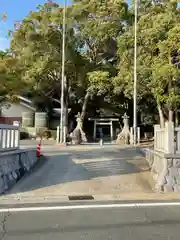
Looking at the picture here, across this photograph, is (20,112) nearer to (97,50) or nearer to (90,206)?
(97,50)

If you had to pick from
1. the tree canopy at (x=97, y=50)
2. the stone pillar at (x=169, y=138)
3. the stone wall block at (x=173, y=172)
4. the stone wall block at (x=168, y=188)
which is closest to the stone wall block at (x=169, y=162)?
the stone wall block at (x=173, y=172)

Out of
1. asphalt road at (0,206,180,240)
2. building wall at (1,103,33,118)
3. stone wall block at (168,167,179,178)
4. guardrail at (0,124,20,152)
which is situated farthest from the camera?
building wall at (1,103,33,118)

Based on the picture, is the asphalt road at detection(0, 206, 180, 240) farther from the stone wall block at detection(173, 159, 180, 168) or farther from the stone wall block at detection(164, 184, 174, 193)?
the stone wall block at detection(173, 159, 180, 168)

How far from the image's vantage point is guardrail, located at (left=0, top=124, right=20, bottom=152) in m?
10.2

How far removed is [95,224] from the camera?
6137 millimetres

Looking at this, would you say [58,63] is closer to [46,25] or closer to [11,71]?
[46,25]

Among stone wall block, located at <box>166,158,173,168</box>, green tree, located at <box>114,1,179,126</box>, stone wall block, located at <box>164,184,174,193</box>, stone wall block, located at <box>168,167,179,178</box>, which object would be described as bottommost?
Result: stone wall block, located at <box>164,184,174,193</box>

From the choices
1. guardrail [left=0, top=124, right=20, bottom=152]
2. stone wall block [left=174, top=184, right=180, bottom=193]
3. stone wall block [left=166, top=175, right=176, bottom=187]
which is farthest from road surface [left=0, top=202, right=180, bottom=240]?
guardrail [left=0, top=124, right=20, bottom=152]

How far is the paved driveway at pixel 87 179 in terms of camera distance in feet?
31.1

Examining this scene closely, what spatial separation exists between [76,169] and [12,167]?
2.53 meters

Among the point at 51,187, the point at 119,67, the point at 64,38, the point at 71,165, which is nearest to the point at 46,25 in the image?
the point at 64,38

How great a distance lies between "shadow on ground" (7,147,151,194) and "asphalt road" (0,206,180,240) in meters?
2.95

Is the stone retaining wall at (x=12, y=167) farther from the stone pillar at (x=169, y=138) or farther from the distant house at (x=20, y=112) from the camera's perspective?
the distant house at (x=20, y=112)

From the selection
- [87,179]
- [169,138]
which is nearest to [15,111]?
[87,179]
